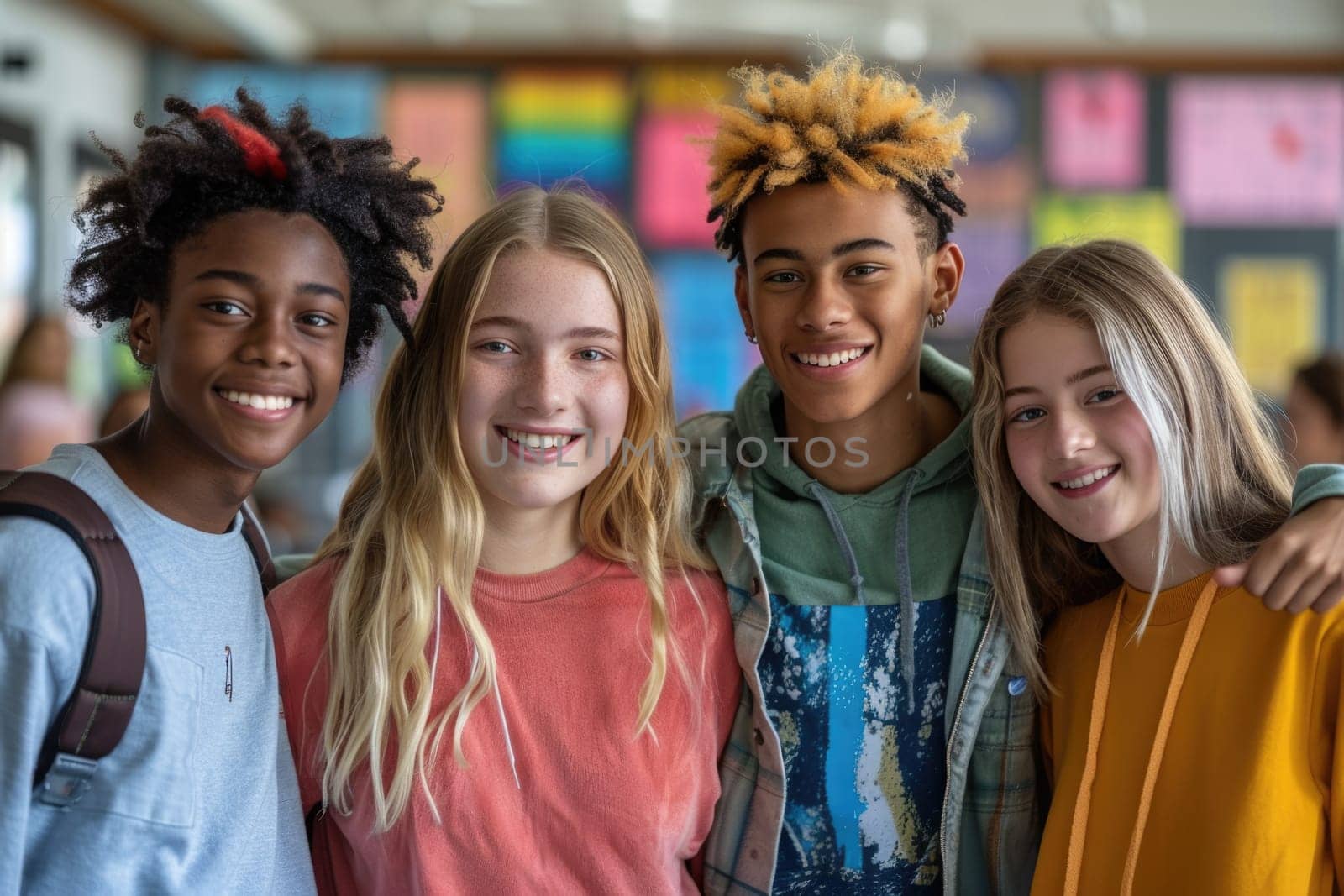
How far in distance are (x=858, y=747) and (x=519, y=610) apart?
479 millimetres

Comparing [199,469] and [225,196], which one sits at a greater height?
[225,196]

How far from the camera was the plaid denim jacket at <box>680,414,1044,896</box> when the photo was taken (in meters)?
1.54

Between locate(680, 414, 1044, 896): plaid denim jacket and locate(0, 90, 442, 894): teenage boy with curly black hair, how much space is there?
551 mm

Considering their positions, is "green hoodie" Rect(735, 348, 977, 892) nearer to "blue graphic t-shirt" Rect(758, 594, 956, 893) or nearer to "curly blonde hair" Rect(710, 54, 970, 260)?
"blue graphic t-shirt" Rect(758, 594, 956, 893)

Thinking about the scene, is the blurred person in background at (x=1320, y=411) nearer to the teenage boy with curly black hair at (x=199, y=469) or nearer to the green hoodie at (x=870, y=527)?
the green hoodie at (x=870, y=527)

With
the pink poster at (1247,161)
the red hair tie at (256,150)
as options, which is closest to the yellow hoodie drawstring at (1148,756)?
the red hair tie at (256,150)

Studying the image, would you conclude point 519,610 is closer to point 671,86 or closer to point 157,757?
point 157,757

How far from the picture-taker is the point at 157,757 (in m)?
1.21

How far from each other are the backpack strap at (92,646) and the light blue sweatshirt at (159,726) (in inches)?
0.5

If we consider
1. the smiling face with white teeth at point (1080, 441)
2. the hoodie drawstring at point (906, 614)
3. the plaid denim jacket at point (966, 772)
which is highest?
the smiling face with white teeth at point (1080, 441)

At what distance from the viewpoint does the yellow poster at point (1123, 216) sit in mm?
5316

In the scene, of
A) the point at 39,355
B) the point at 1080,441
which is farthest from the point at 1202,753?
the point at 39,355

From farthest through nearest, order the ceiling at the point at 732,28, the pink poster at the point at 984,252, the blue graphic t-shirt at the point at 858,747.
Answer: the pink poster at the point at 984,252 → the ceiling at the point at 732,28 → the blue graphic t-shirt at the point at 858,747

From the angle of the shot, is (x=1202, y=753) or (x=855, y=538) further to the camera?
(x=855, y=538)
